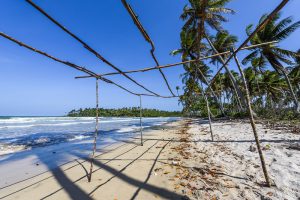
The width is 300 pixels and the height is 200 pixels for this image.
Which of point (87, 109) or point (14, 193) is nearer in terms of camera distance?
point (14, 193)

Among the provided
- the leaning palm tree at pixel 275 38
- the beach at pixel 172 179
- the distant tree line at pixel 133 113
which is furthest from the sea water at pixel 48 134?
the distant tree line at pixel 133 113

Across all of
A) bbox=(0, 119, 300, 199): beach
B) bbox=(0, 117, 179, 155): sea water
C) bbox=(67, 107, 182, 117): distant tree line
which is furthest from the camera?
bbox=(67, 107, 182, 117): distant tree line

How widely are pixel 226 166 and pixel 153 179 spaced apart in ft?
5.94

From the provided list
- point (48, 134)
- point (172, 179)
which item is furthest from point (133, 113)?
point (172, 179)

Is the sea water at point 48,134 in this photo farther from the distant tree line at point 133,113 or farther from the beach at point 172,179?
the distant tree line at point 133,113

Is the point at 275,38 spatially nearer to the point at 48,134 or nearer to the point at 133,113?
the point at 48,134

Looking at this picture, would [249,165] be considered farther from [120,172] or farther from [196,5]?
[196,5]

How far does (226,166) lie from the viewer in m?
4.73

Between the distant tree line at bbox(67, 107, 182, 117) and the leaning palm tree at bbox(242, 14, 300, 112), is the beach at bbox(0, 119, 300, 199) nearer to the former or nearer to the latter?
the leaning palm tree at bbox(242, 14, 300, 112)

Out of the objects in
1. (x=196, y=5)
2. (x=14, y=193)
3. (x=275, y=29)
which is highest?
(x=196, y=5)

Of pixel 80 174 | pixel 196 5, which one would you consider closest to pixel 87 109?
pixel 196 5

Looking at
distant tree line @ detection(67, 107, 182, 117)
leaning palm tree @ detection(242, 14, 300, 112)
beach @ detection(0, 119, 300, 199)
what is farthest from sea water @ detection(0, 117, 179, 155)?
distant tree line @ detection(67, 107, 182, 117)

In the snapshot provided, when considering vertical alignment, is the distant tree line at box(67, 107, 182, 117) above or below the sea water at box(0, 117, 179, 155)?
above

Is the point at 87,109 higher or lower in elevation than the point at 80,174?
higher
